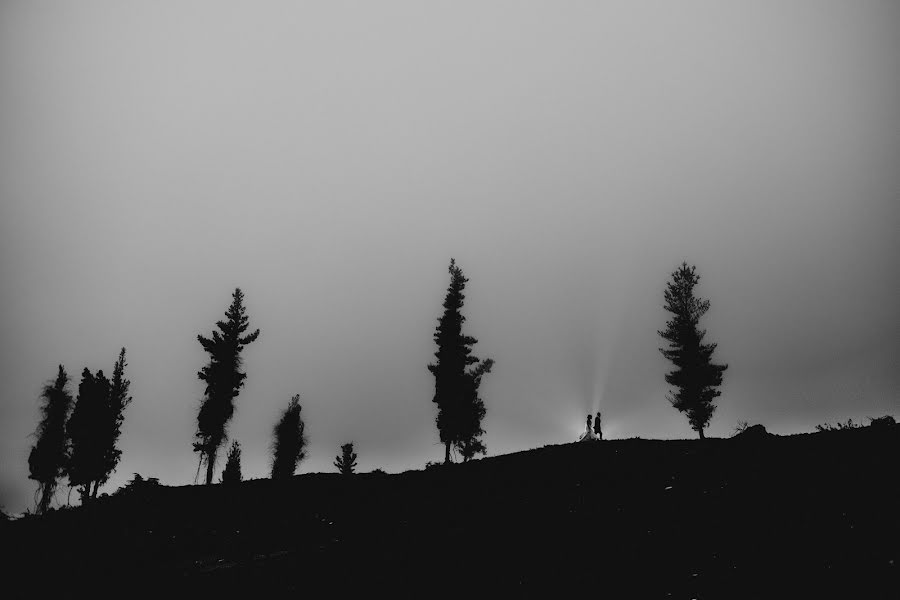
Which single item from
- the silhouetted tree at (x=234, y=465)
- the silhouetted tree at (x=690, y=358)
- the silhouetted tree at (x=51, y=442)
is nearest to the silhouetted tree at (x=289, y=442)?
the silhouetted tree at (x=234, y=465)

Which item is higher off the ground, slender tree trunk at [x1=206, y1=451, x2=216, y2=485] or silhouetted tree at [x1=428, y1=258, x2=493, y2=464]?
silhouetted tree at [x1=428, y1=258, x2=493, y2=464]

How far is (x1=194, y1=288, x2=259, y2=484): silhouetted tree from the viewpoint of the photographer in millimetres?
37531

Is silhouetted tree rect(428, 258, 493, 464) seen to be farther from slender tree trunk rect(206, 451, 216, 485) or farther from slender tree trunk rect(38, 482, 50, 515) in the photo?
slender tree trunk rect(38, 482, 50, 515)

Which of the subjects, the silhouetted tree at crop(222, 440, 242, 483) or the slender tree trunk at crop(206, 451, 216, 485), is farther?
the silhouetted tree at crop(222, 440, 242, 483)

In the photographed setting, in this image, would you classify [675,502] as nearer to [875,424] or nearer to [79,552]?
[875,424]

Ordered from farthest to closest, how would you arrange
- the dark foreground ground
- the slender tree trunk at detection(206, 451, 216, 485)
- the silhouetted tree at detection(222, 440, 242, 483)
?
the silhouetted tree at detection(222, 440, 242, 483) → the slender tree trunk at detection(206, 451, 216, 485) → the dark foreground ground

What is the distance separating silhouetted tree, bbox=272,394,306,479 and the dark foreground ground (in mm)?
26985

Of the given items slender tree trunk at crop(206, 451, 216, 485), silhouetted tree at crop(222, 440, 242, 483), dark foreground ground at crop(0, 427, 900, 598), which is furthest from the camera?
silhouetted tree at crop(222, 440, 242, 483)

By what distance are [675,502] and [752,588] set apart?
5824mm

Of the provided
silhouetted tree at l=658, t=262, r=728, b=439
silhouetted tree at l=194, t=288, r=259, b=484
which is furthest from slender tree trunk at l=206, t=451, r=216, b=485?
silhouetted tree at l=658, t=262, r=728, b=439

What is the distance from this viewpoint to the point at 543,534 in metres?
13.3

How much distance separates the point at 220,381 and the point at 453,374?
1865cm

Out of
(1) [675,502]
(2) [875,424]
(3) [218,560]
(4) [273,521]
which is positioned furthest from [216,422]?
(2) [875,424]

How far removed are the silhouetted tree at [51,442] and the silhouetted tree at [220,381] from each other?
54.1 feet
